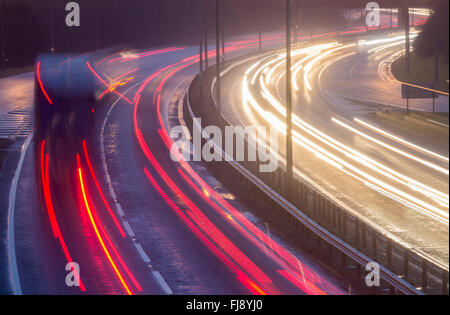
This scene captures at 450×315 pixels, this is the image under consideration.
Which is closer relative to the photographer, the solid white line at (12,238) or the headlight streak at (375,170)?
the solid white line at (12,238)

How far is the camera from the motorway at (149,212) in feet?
81.4

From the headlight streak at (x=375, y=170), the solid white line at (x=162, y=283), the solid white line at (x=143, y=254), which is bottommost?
the solid white line at (x=143, y=254)

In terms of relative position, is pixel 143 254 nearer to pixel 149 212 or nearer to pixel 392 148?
pixel 149 212

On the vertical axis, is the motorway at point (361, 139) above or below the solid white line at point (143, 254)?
above

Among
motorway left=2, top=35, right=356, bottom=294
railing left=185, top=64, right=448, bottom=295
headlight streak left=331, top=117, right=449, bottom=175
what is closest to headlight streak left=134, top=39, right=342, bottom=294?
motorway left=2, top=35, right=356, bottom=294

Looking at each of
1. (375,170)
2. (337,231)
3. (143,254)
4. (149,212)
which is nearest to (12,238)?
(143,254)

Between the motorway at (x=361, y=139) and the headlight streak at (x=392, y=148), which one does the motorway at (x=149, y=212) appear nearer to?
the motorway at (x=361, y=139)

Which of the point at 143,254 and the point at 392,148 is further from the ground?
the point at 392,148

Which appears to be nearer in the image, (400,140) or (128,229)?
(128,229)

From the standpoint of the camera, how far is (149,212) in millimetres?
34344

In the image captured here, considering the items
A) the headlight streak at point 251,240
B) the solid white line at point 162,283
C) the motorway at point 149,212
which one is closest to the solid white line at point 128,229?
the motorway at point 149,212

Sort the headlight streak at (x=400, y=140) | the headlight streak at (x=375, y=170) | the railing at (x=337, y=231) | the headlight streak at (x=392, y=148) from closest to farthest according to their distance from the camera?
the railing at (x=337, y=231) < the headlight streak at (x=375, y=170) < the headlight streak at (x=392, y=148) < the headlight streak at (x=400, y=140)

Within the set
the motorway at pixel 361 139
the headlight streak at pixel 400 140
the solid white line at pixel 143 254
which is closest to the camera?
the solid white line at pixel 143 254
